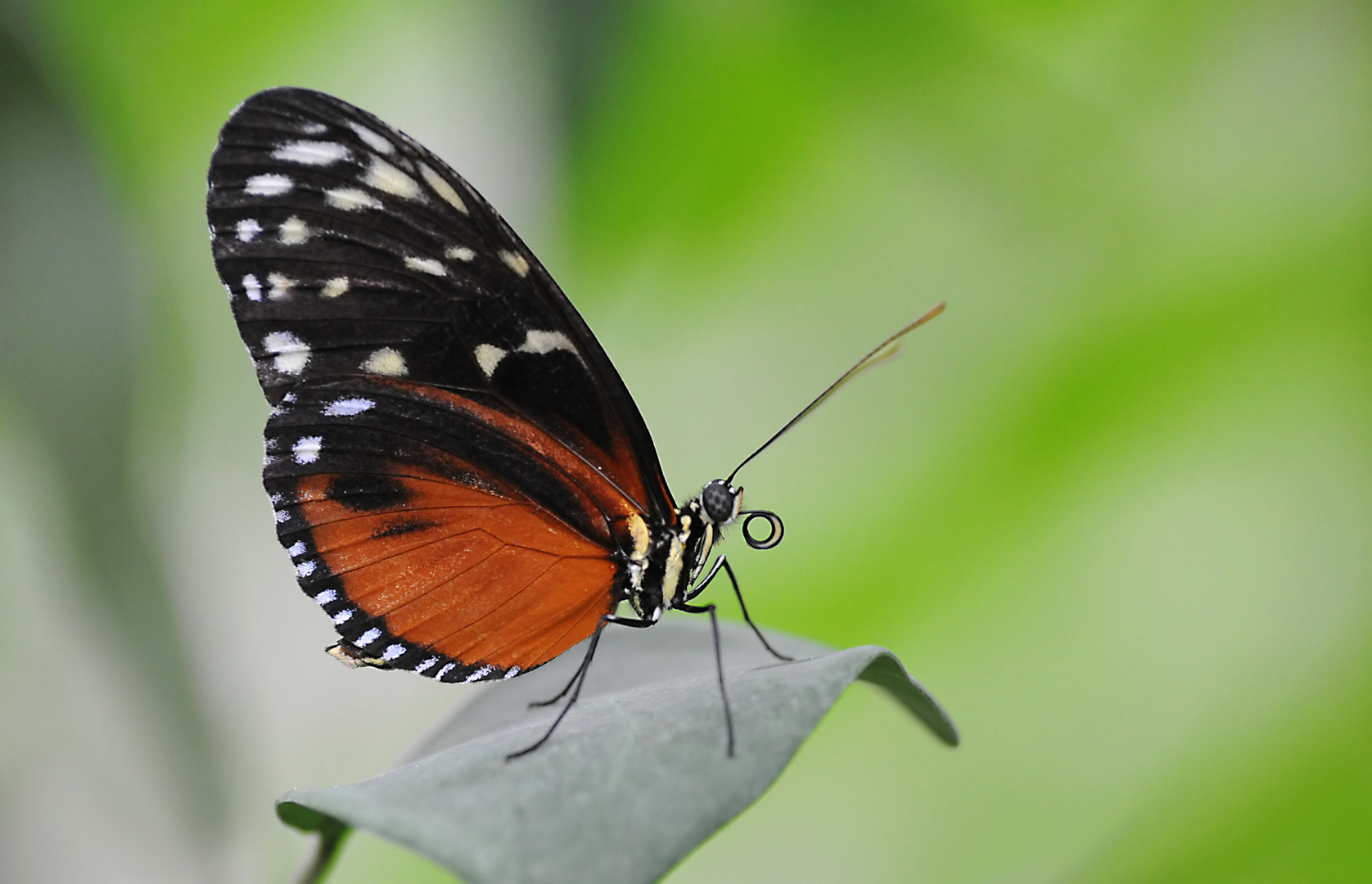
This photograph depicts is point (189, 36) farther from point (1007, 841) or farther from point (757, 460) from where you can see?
point (1007, 841)

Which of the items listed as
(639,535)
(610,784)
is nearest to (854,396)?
(639,535)

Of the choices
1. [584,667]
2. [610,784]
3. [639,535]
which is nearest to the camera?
[610,784]

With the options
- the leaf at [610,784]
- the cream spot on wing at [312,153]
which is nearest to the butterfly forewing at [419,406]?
the cream spot on wing at [312,153]

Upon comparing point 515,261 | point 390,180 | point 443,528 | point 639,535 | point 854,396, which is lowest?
point 854,396

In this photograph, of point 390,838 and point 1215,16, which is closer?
point 390,838

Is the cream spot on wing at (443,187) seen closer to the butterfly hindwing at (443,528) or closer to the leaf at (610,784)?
the butterfly hindwing at (443,528)

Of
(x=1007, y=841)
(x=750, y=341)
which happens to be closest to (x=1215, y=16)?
(x=750, y=341)

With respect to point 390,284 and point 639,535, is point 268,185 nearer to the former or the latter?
point 390,284
